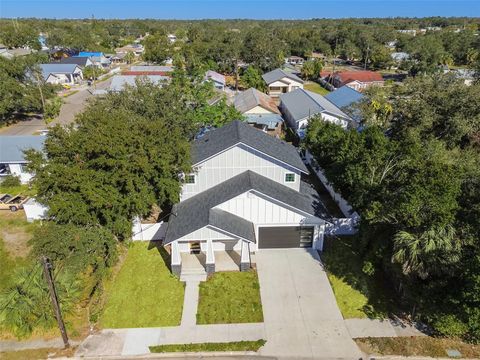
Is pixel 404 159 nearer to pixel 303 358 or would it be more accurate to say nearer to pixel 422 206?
pixel 422 206

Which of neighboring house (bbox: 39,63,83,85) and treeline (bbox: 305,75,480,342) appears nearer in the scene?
treeline (bbox: 305,75,480,342)

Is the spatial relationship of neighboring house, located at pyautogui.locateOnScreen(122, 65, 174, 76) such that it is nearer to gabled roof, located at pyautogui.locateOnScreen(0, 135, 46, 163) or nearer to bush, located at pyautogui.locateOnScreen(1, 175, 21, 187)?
gabled roof, located at pyautogui.locateOnScreen(0, 135, 46, 163)

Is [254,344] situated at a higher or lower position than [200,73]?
lower

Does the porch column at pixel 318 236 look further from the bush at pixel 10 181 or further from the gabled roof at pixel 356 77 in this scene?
the gabled roof at pixel 356 77

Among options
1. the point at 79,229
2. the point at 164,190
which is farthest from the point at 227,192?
the point at 79,229

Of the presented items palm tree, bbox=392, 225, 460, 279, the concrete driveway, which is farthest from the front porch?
palm tree, bbox=392, 225, 460, 279

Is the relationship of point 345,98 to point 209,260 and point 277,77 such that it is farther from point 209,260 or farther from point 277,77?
point 209,260
